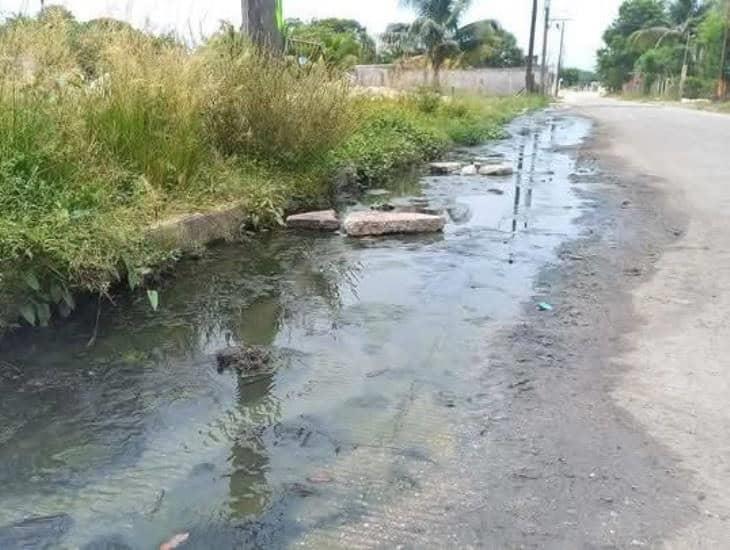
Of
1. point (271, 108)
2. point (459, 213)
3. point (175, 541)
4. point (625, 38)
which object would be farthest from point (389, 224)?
point (625, 38)

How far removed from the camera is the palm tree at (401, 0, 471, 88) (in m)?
34.5

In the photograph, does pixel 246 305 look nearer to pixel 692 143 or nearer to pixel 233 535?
pixel 233 535

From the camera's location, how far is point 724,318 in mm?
3977

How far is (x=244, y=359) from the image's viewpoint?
3.44 metres

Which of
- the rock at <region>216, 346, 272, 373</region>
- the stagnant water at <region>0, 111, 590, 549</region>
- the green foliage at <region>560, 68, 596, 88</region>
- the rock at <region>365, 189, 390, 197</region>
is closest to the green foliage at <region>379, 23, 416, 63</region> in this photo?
the rock at <region>365, 189, 390, 197</region>

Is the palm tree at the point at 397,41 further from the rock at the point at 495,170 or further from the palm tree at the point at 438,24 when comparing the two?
the rock at the point at 495,170

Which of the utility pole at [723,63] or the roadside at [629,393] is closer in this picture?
the roadside at [629,393]

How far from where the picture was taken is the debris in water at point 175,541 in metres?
2.13

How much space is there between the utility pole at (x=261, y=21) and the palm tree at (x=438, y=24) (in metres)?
26.5

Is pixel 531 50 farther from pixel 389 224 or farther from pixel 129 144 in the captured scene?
pixel 129 144

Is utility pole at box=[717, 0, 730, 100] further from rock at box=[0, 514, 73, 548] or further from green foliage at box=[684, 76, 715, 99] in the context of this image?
rock at box=[0, 514, 73, 548]

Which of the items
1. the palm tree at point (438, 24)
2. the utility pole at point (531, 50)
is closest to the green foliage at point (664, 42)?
the utility pole at point (531, 50)

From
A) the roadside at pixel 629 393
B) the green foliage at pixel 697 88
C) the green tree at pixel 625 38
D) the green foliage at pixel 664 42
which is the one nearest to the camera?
the roadside at pixel 629 393

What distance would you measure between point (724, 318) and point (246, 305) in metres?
2.72
